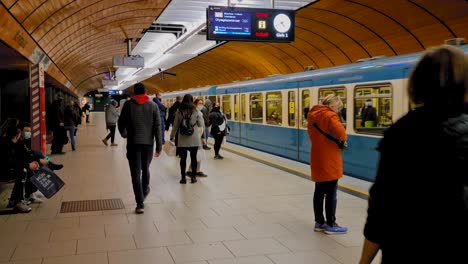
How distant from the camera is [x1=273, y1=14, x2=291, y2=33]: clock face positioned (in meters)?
10.1

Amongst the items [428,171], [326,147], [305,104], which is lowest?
[326,147]

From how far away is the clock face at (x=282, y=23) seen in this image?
10141 millimetres

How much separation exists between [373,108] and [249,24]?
317 centimetres

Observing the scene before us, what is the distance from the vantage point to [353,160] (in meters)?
9.02

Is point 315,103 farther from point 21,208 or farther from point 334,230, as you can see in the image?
point 21,208

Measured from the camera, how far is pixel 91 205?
271 inches

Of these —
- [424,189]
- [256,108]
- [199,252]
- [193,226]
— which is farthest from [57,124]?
[424,189]

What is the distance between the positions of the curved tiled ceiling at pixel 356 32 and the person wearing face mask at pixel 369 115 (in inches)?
140

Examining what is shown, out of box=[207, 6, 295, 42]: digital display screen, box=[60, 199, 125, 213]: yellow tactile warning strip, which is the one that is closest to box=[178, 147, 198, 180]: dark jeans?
box=[60, 199, 125, 213]: yellow tactile warning strip

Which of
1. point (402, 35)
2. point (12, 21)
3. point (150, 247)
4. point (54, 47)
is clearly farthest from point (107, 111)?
point (150, 247)

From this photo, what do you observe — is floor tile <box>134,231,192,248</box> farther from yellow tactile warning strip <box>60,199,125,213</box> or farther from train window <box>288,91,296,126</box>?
train window <box>288,91,296,126</box>

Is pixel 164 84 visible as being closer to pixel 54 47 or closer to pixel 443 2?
pixel 54 47

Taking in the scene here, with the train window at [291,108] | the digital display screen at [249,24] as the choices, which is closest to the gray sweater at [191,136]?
the digital display screen at [249,24]

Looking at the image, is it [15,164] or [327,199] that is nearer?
[327,199]
